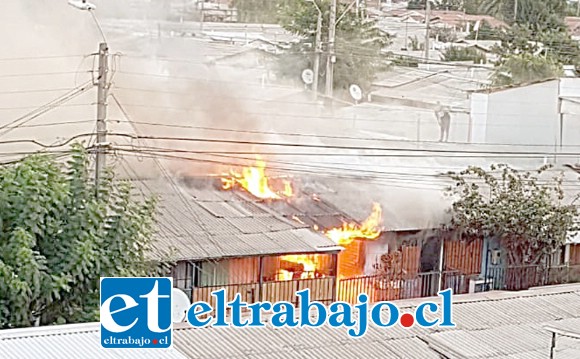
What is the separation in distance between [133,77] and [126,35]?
0.84m

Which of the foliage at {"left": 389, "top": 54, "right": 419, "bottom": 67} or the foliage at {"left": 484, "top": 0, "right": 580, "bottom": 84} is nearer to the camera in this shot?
the foliage at {"left": 484, "top": 0, "right": 580, "bottom": 84}

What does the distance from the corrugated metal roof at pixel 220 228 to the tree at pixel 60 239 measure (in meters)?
2.46

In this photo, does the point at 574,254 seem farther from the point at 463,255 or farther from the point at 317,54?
A: the point at 317,54

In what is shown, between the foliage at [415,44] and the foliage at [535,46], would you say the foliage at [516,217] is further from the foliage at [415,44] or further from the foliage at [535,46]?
the foliage at [415,44]

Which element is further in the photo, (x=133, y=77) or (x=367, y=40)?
(x=367, y=40)

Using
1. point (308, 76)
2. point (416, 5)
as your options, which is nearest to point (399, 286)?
point (308, 76)

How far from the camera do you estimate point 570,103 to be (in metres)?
21.2

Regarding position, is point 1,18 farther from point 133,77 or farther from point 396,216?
point 396,216

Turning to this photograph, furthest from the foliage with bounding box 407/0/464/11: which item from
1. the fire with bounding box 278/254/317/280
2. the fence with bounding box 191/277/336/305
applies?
the fence with bounding box 191/277/336/305

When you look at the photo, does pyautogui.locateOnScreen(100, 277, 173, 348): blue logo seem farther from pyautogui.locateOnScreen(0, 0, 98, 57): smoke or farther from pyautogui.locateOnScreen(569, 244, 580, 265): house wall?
pyautogui.locateOnScreen(569, 244, 580, 265): house wall

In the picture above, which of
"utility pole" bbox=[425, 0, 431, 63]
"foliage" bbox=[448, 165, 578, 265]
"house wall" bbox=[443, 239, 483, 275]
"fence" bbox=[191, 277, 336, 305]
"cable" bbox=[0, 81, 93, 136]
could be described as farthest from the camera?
"utility pole" bbox=[425, 0, 431, 63]

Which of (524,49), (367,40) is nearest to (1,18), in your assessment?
(367,40)

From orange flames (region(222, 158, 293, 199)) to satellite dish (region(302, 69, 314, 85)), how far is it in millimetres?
7941

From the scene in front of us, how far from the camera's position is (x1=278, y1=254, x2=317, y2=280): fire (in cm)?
1388
